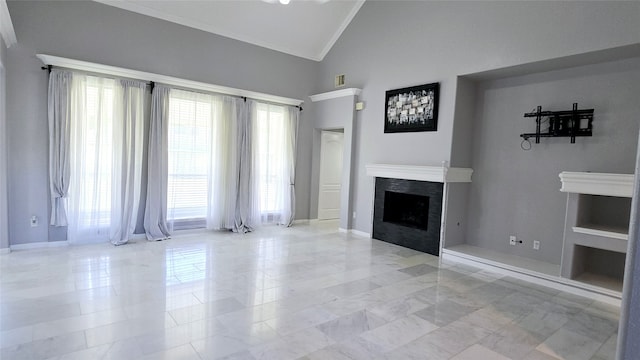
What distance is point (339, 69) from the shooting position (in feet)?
23.3

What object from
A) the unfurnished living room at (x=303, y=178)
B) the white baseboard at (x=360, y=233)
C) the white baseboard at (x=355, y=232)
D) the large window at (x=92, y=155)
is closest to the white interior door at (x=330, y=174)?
the unfurnished living room at (x=303, y=178)

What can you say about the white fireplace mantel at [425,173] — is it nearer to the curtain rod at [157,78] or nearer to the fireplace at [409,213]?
the fireplace at [409,213]

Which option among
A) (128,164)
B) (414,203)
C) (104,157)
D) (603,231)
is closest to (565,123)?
(603,231)

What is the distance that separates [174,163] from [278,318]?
12.6ft

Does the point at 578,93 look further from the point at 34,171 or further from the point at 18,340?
the point at 34,171

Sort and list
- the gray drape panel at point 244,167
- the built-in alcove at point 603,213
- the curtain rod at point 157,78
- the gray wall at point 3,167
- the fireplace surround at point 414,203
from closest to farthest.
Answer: the built-in alcove at point 603,213, the gray wall at point 3,167, the curtain rod at point 157,78, the fireplace surround at point 414,203, the gray drape panel at point 244,167

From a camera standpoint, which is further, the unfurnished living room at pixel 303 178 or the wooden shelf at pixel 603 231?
the wooden shelf at pixel 603 231

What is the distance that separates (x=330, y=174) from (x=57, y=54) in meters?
5.39

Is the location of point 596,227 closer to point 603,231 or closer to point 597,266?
point 603,231

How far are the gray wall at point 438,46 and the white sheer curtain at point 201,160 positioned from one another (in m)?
2.43

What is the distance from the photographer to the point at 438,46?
17.3 feet

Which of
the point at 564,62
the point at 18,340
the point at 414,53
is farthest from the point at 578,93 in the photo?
the point at 18,340

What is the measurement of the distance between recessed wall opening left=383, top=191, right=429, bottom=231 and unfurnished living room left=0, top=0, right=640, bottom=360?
0.05 m

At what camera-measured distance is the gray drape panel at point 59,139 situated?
4.74m
